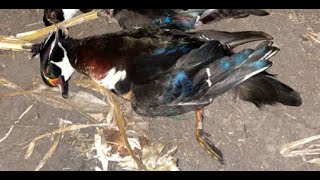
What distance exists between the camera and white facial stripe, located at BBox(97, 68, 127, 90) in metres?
3.23

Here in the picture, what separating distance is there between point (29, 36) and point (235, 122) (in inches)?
59.7

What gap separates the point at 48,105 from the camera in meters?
3.68

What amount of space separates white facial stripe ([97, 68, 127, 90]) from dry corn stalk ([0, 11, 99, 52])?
2.50ft

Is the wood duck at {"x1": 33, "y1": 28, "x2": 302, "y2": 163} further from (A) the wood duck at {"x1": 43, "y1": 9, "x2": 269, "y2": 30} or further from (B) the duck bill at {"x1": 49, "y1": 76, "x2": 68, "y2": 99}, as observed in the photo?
(A) the wood duck at {"x1": 43, "y1": 9, "x2": 269, "y2": 30}

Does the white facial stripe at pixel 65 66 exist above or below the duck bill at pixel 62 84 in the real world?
above

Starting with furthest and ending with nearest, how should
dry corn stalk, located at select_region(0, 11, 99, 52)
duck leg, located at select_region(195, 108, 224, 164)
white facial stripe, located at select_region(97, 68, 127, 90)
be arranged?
1. dry corn stalk, located at select_region(0, 11, 99, 52)
2. duck leg, located at select_region(195, 108, 224, 164)
3. white facial stripe, located at select_region(97, 68, 127, 90)

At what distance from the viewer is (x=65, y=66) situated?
357 centimetres

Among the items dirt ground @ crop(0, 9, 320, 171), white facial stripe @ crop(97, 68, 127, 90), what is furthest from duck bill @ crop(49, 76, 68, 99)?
white facial stripe @ crop(97, 68, 127, 90)

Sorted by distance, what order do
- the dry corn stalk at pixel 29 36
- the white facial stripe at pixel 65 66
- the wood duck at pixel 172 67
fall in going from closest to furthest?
the wood duck at pixel 172 67 < the white facial stripe at pixel 65 66 < the dry corn stalk at pixel 29 36

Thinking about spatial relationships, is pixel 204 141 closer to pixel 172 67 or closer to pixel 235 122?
pixel 235 122

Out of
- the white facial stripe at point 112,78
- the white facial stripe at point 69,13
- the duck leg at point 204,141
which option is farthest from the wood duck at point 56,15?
the duck leg at point 204,141

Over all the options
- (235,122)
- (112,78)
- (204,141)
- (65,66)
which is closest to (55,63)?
(65,66)

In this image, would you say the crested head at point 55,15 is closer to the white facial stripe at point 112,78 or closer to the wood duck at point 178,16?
the wood duck at point 178,16

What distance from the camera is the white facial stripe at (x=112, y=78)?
3227 millimetres
